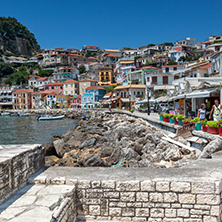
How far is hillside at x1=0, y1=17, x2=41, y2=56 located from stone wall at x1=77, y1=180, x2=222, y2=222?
436ft

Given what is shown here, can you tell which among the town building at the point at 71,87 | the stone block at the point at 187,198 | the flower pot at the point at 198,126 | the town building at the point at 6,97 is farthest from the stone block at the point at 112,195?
the town building at the point at 6,97

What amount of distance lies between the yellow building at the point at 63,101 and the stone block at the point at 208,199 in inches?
2737

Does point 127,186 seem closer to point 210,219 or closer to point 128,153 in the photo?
point 210,219

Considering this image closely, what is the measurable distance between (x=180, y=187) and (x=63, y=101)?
70010 millimetres

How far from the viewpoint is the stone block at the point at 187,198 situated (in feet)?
12.7

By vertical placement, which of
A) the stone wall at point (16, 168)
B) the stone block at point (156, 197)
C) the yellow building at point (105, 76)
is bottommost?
the stone block at point (156, 197)

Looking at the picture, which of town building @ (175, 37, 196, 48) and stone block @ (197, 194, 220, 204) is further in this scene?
town building @ (175, 37, 196, 48)

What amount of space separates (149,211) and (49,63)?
340ft

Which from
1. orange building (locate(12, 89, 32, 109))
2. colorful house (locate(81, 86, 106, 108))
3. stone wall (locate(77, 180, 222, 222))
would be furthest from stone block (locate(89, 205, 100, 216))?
orange building (locate(12, 89, 32, 109))

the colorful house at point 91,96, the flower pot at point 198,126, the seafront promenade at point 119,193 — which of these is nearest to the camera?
the seafront promenade at point 119,193

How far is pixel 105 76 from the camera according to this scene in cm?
7888

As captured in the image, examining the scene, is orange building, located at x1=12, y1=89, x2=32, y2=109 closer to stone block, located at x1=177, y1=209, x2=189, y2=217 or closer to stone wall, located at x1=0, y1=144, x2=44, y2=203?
stone wall, located at x1=0, y1=144, x2=44, y2=203

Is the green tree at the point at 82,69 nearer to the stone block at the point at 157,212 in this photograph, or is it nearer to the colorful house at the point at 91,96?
the colorful house at the point at 91,96

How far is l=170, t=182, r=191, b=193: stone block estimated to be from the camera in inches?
153
